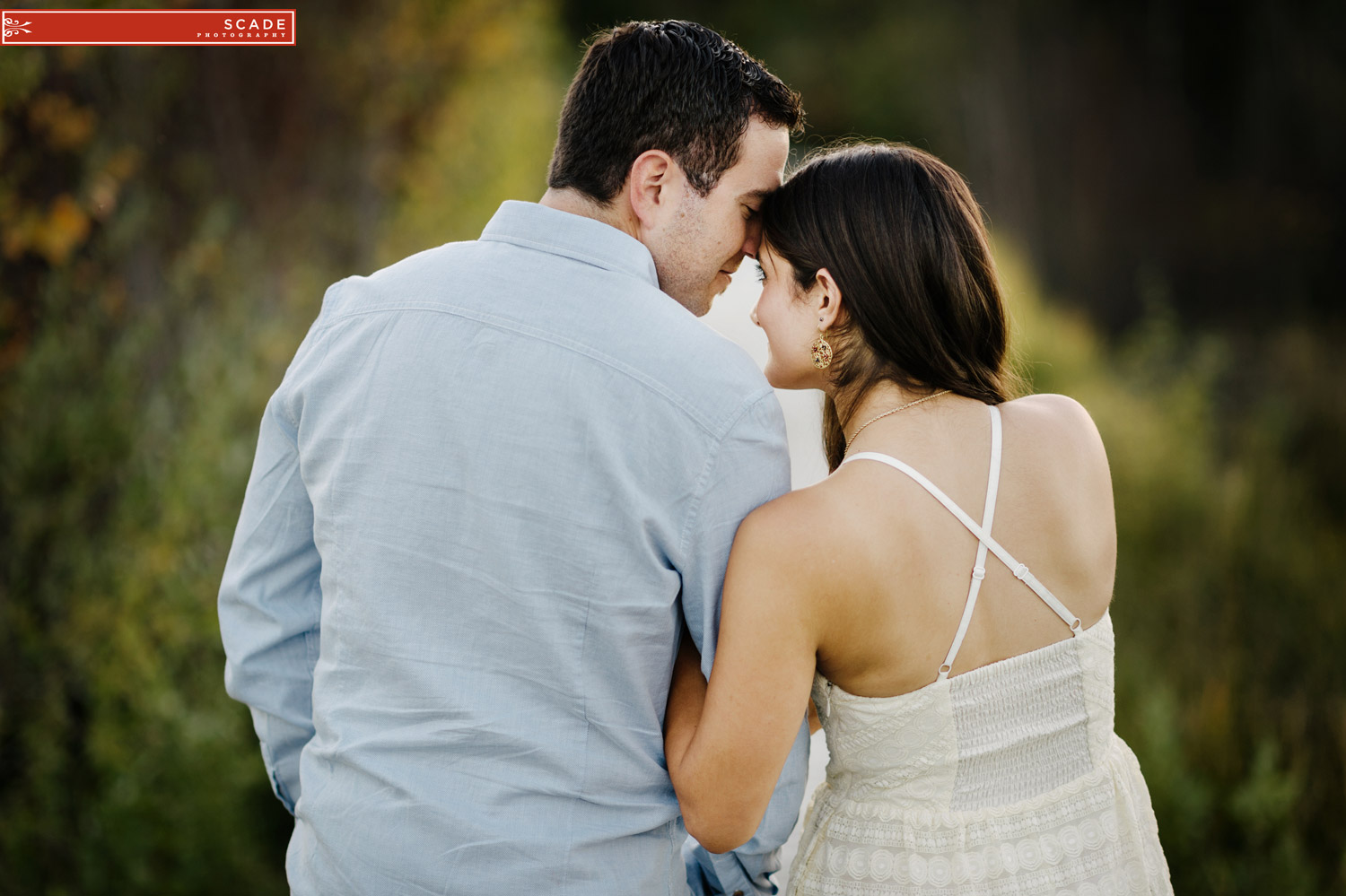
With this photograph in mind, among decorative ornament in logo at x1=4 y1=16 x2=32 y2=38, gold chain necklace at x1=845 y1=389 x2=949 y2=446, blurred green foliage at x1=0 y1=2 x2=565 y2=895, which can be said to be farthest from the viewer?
decorative ornament in logo at x1=4 y1=16 x2=32 y2=38

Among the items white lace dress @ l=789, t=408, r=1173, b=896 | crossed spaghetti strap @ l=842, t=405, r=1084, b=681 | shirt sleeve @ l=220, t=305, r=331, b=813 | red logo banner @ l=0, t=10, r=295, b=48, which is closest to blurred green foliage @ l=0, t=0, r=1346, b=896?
red logo banner @ l=0, t=10, r=295, b=48

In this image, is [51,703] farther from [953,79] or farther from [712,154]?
[953,79]

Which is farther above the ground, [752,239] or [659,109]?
[659,109]

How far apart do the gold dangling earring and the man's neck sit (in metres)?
0.35

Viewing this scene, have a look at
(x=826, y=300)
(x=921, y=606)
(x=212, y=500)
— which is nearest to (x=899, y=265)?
(x=826, y=300)

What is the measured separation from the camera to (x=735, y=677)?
1.30 m

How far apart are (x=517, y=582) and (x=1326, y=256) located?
29.4 feet

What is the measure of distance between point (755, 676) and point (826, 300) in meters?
0.61

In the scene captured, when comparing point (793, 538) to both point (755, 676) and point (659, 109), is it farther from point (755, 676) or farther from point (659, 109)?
point (659, 109)

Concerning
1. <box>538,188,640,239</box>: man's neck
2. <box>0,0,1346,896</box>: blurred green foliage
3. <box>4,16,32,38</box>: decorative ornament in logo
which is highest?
<box>4,16,32,38</box>: decorative ornament in logo

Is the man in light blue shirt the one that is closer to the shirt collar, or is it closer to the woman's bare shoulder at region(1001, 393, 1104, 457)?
the shirt collar

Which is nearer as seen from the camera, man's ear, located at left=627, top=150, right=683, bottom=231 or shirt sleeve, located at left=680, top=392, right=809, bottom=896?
shirt sleeve, located at left=680, top=392, right=809, bottom=896

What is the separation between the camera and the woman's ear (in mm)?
1537

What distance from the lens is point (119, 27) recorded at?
3.36m
